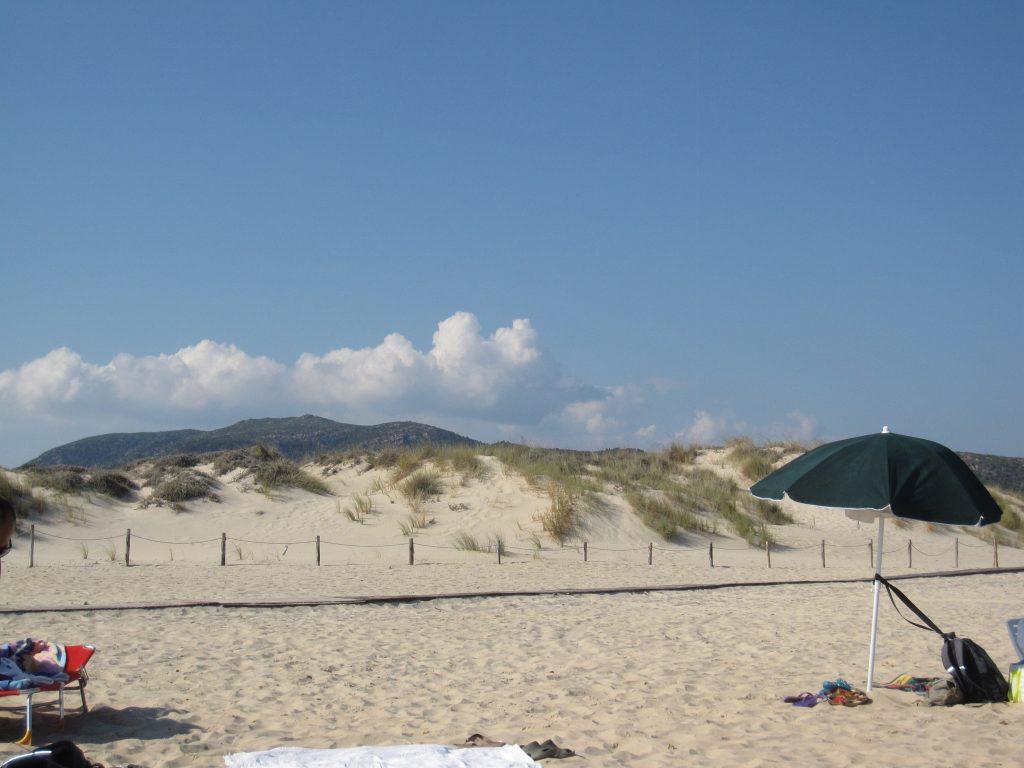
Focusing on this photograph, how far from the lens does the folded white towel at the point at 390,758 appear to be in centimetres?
552

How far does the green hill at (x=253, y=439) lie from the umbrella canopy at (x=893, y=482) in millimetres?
52359

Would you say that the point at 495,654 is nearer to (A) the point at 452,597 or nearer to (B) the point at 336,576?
(A) the point at 452,597

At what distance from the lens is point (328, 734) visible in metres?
6.59

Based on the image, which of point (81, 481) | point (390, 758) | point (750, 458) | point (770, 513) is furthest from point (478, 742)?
point (750, 458)

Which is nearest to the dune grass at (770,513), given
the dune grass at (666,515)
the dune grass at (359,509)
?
the dune grass at (666,515)

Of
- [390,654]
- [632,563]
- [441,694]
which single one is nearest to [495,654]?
[390,654]

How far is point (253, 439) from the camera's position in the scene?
2589 inches

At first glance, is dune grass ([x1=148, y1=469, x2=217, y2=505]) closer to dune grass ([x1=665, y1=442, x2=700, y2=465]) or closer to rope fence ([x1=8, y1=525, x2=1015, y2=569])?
rope fence ([x1=8, y1=525, x2=1015, y2=569])

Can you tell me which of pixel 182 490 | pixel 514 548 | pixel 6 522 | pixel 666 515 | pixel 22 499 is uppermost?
pixel 6 522

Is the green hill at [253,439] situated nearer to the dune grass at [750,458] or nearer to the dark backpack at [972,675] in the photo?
the dune grass at [750,458]

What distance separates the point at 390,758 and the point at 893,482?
172 inches

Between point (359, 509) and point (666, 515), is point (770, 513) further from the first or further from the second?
point (359, 509)

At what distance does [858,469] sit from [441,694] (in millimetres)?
4162

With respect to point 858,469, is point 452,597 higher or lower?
lower
